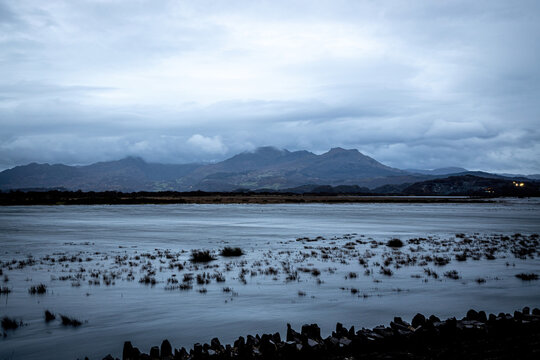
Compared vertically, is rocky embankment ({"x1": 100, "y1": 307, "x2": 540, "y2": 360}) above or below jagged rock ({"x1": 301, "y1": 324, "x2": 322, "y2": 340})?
below

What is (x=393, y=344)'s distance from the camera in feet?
31.7

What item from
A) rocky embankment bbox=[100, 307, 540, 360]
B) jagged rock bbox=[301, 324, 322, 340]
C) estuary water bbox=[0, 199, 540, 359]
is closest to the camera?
rocky embankment bbox=[100, 307, 540, 360]

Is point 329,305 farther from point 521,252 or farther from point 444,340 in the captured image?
point 521,252

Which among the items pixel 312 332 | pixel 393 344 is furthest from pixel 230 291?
pixel 393 344

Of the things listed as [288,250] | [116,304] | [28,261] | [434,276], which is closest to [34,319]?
[116,304]

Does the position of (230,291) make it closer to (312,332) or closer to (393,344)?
(312,332)

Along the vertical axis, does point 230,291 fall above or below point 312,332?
below

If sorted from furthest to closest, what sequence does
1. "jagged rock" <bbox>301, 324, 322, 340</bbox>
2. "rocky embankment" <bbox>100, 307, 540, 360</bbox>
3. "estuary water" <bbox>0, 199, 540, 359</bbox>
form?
1. "estuary water" <bbox>0, 199, 540, 359</bbox>
2. "jagged rock" <bbox>301, 324, 322, 340</bbox>
3. "rocky embankment" <bbox>100, 307, 540, 360</bbox>

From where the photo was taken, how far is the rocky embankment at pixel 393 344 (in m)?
8.86

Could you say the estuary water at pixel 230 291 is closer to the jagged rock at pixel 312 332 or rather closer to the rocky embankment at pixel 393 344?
the rocky embankment at pixel 393 344

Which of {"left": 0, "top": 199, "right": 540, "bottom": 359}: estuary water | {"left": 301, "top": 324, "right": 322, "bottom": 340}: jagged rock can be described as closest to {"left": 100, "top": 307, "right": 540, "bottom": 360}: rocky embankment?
{"left": 301, "top": 324, "right": 322, "bottom": 340}: jagged rock

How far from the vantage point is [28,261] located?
931 inches

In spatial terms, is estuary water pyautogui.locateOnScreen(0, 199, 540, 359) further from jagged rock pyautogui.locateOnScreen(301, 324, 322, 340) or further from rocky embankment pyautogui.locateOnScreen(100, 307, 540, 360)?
jagged rock pyautogui.locateOnScreen(301, 324, 322, 340)

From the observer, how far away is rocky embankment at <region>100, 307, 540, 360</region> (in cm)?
886
